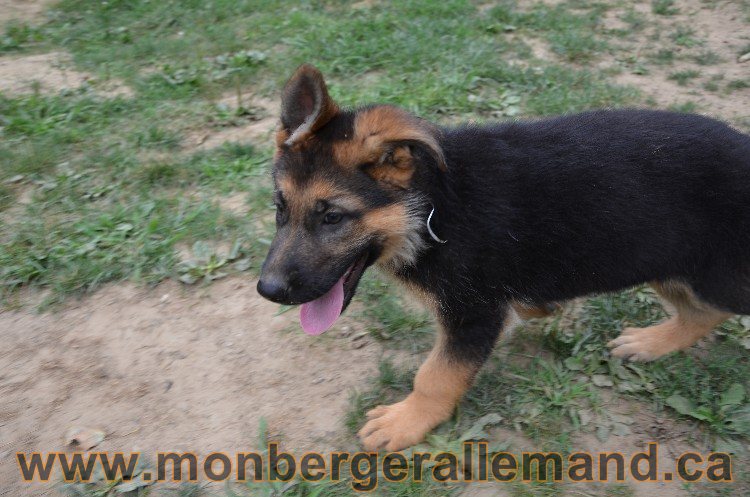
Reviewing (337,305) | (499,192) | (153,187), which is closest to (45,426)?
(337,305)

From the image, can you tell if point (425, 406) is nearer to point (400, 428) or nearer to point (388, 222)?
point (400, 428)

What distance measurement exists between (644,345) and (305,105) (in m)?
2.59

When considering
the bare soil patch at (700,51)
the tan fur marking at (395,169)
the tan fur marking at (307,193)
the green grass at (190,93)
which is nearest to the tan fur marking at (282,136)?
the tan fur marking at (307,193)

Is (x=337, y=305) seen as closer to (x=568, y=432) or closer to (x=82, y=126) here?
(x=568, y=432)

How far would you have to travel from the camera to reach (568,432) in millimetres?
3262

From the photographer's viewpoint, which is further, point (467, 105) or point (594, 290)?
point (467, 105)

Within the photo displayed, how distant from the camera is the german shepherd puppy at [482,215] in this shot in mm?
2852

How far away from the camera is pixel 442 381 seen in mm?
3139

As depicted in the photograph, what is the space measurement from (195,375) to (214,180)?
2131 millimetres

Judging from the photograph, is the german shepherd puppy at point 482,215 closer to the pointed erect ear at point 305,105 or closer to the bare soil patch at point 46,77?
the pointed erect ear at point 305,105

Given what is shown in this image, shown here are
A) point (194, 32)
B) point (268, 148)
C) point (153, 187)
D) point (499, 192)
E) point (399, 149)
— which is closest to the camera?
point (399, 149)

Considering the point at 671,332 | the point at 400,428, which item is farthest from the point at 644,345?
the point at 400,428

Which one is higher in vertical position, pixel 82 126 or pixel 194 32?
pixel 194 32

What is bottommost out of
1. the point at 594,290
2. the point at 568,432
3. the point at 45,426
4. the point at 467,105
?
the point at 45,426
